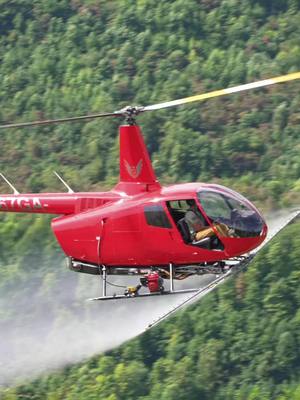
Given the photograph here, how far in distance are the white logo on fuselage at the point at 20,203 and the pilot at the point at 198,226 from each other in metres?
2.86

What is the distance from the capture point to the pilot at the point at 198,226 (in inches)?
854

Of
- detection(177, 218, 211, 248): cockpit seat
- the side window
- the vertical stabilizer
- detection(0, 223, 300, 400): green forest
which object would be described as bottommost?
detection(0, 223, 300, 400): green forest

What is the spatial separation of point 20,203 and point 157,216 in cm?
292

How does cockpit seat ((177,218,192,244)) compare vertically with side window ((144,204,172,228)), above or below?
below

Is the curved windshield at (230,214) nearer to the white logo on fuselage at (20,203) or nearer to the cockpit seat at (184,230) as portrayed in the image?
the cockpit seat at (184,230)

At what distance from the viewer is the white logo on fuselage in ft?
77.4

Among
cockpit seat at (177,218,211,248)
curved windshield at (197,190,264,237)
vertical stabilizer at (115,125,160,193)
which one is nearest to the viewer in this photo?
curved windshield at (197,190,264,237)

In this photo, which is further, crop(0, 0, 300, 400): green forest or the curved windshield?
crop(0, 0, 300, 400): green forest

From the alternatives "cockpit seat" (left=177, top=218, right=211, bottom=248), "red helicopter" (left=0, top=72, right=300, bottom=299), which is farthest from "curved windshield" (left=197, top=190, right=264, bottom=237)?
"cockpit seat" (left=177, top=218, right=211, bottom=248)

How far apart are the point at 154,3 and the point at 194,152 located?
6642mm

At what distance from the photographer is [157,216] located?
72.1 ft

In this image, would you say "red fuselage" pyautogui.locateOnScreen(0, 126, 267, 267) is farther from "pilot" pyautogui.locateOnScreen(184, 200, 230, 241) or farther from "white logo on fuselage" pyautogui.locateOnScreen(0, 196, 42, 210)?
"white logo on fuselage" pyautogui.locateOnScreen(0, 196, 42, 210)

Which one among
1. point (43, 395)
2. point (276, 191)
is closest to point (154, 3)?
point (276, 191)

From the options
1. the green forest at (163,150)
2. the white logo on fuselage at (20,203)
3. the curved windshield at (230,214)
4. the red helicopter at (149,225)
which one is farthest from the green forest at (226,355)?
the curved windshield at (230,214)
